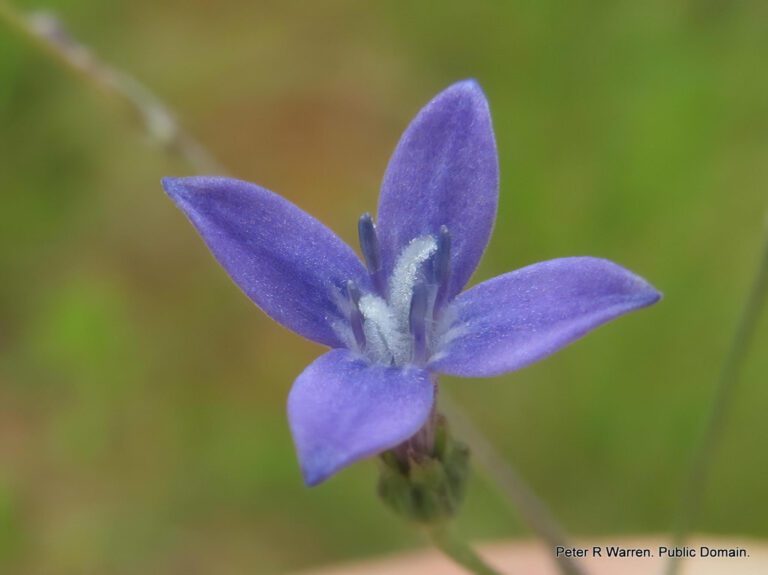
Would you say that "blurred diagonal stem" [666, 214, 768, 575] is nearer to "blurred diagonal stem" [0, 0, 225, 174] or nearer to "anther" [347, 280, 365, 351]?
"anther" [347, 280, 365, 351]

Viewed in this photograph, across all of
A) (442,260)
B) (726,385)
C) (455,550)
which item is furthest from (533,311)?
(726,385)

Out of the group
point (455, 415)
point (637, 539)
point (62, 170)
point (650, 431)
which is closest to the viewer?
point (455, 415)

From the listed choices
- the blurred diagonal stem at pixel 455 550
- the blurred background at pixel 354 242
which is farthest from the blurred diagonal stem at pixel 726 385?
the blurred background at pixel 354 242

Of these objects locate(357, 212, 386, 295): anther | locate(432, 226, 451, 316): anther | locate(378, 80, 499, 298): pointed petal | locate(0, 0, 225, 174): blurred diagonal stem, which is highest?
locate(0, 0, 225, 174): blurred diagonal stem

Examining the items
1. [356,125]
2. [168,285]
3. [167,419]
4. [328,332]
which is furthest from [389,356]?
[356,125]

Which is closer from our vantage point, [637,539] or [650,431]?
[637,539]

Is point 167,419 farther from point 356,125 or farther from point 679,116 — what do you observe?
point 679,116

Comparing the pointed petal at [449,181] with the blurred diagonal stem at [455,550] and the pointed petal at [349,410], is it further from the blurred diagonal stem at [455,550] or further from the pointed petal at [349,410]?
the blurred diagonal stem at [455,550]

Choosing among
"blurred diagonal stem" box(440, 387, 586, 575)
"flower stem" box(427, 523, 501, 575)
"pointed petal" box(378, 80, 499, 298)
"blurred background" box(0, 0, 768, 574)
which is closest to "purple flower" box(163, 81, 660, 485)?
"pointed petal" box(378, 80, 499, 298)
